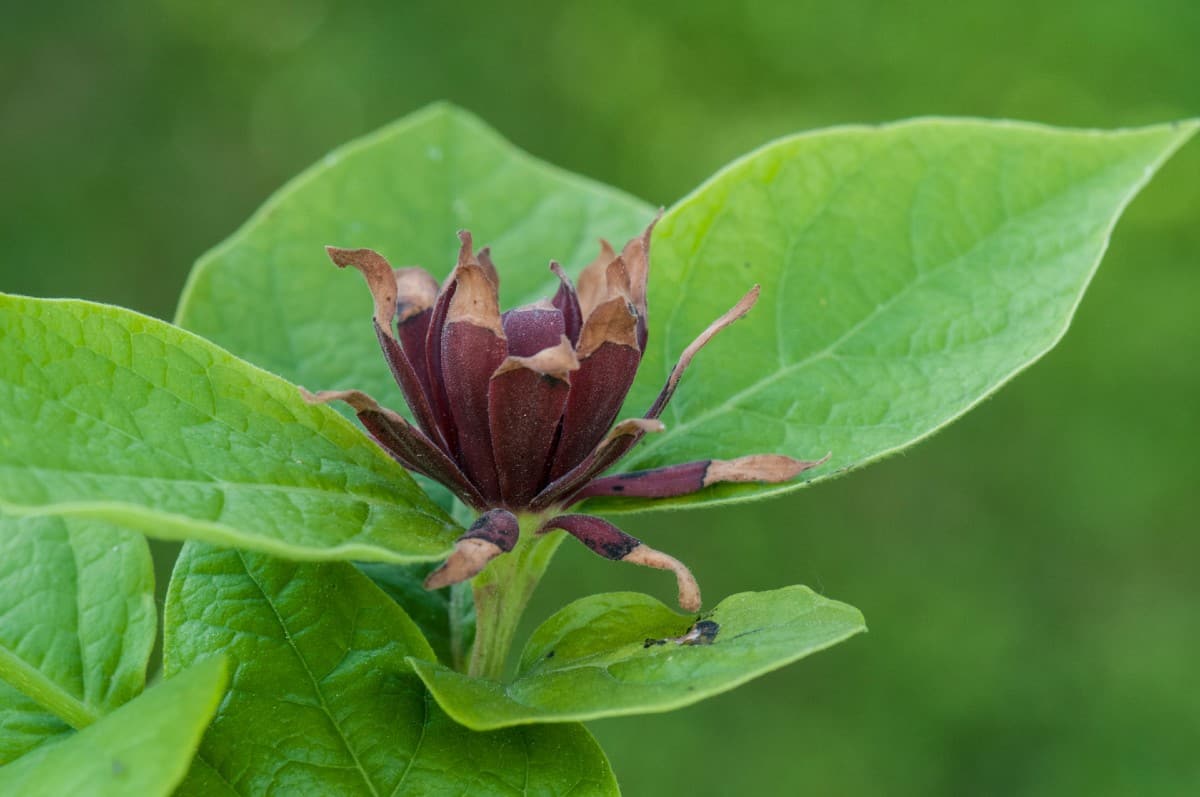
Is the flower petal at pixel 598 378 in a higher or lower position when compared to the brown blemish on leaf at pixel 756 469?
higher

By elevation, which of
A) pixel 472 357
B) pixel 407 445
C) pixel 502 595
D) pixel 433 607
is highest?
pixel 472 357

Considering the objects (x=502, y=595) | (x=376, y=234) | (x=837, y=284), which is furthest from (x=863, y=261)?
(x=376, y=234)

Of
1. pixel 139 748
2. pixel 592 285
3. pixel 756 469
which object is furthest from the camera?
pixel 592 285

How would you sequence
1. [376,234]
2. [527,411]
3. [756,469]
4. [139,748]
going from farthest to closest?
[376,234] → [756,469] → [527,411] → [139,748]

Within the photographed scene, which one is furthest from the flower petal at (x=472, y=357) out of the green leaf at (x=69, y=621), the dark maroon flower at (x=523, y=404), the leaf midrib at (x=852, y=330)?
the green leaf at (x=69, y=621)

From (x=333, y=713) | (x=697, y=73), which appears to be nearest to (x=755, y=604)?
(x=333, y=713)

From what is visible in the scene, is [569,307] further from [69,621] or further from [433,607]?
[69,621]

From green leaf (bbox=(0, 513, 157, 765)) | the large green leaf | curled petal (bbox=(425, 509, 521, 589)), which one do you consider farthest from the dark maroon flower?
green leaf (bbox=(0, 513, 157, 765))

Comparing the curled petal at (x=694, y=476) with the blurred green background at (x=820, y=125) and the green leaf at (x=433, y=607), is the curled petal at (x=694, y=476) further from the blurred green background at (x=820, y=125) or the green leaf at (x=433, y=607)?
the blurred green background at (x=820, y=125)
